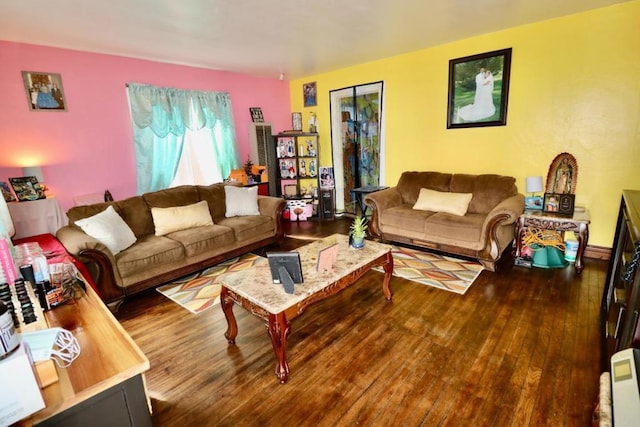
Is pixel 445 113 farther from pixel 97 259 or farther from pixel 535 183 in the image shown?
pixel 97 259

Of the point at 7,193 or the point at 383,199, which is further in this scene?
the point at 383,199

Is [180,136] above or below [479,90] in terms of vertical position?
below

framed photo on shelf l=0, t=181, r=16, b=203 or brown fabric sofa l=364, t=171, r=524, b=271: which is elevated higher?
framed photo on shelf l=0, t=181, r=16, b=203

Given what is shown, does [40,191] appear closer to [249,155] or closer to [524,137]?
[249,155]

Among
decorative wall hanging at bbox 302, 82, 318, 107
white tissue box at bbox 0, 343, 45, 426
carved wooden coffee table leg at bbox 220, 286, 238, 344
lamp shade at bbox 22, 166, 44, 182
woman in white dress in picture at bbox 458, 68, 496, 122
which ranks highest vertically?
decorative wall hanging at bbox 302, 82, 318, 107

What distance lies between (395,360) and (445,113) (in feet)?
11.0

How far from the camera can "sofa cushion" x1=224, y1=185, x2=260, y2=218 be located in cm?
403

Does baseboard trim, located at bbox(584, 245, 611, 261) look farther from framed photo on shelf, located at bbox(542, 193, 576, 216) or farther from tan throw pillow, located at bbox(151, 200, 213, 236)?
tan throw pillow, located at bbox(151, 200, 213, 236)

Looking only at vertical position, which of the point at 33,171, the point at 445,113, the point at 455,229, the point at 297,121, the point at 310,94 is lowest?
the point at 455,229

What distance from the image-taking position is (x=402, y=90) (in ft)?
14.8

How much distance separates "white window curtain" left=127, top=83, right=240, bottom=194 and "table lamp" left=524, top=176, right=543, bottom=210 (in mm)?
4122

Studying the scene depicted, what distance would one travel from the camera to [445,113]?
13.7 ft

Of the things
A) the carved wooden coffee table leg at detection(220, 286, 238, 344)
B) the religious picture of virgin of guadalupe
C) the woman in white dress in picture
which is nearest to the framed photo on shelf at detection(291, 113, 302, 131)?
the woman in white dress in picture

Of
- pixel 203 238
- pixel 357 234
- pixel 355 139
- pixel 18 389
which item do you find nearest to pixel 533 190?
pixel 357 234
